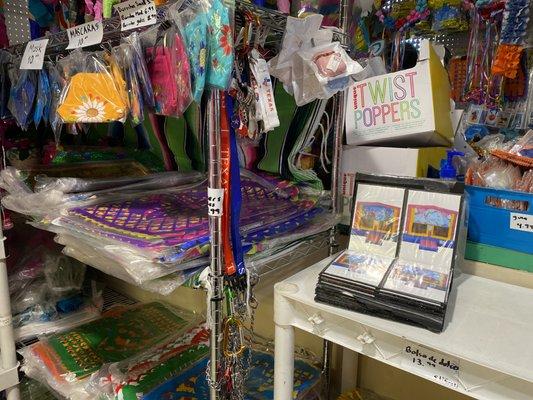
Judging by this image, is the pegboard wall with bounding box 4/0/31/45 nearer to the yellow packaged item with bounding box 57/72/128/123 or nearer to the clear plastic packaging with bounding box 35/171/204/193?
the clear plastic packaging with bounding box 35/171/204/193

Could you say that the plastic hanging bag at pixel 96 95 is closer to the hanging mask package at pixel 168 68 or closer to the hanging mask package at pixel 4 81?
the hanging mask package at pixel 168 68

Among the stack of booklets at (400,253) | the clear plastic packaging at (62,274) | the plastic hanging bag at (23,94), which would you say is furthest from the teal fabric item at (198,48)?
the clear plastic packaging at (62,274)

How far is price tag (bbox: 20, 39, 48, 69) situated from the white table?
0.77 metres

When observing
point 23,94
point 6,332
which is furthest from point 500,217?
point 6,332

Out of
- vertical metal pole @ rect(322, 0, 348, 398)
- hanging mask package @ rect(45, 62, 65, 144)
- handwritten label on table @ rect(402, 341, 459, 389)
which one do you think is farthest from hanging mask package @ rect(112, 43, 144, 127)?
handwritten label on table @ rect(402, 341, 459, 389)

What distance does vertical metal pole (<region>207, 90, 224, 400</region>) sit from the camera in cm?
65

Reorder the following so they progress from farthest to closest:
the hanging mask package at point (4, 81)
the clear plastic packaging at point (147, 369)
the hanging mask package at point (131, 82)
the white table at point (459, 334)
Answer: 1. the hanging mask package at point (4, 81)
2. the clear plastic packaging at point (147, 369)
3. the hanging mask package at point (131, 82)
4. the white table at point (459, 334)

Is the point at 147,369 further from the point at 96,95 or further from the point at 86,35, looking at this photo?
the point at 86,35

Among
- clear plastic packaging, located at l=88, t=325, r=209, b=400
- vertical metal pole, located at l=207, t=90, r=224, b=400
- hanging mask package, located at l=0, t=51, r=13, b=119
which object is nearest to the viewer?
vertical metal pole, located at l=207, t=90, r=224, b=400

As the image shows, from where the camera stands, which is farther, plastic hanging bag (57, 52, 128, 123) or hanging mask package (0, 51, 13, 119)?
hanging mask package (0, 51, 13, 119)

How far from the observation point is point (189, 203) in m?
1.05

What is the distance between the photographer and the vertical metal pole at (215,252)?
655 millimetres

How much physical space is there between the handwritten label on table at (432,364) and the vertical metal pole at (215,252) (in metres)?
0.33

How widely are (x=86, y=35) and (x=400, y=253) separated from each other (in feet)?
2.58
